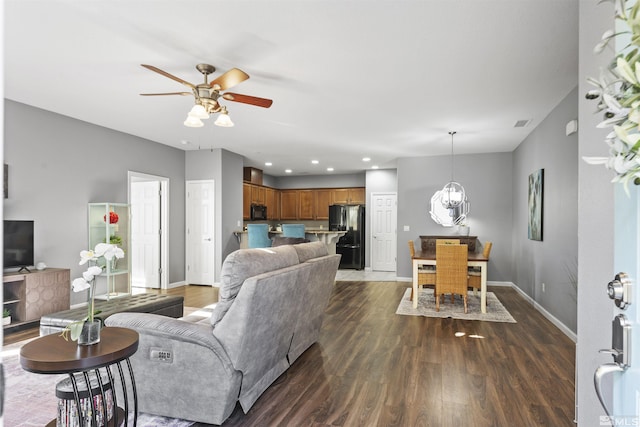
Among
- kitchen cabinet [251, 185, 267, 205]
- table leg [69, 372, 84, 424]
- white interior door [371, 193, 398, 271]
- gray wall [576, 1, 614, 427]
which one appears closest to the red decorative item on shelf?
kitchen cabinet [251, 185, 267, 205]

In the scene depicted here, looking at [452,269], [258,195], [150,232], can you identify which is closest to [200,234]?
[150,232]

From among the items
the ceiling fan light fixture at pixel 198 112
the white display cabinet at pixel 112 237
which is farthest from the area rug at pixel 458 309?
the white display cabinet at pixel 112 237

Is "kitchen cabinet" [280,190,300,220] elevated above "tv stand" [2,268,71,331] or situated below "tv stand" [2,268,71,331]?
above

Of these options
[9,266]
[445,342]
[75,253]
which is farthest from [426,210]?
[9,266]

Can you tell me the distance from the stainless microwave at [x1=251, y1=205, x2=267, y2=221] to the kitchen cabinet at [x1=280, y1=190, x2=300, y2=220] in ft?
3.39

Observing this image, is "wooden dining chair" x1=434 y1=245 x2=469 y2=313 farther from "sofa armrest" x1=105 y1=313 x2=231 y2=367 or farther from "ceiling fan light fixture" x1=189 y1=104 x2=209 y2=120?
"sofa armrest" x1=105 y1=313 x2=231 y2=367

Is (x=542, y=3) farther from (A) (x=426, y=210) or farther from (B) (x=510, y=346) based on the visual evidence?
(A) (x=426, y=210)

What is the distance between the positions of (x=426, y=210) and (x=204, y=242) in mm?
4303

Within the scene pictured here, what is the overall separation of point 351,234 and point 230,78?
6.61 meters

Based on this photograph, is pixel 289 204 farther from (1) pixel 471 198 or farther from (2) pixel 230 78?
(2) pixel 230 78

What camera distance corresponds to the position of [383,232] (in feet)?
29.7

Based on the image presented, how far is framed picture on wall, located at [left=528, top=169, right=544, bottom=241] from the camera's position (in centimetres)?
487

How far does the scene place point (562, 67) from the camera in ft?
10.7

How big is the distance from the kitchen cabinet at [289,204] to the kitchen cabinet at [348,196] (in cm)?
106
